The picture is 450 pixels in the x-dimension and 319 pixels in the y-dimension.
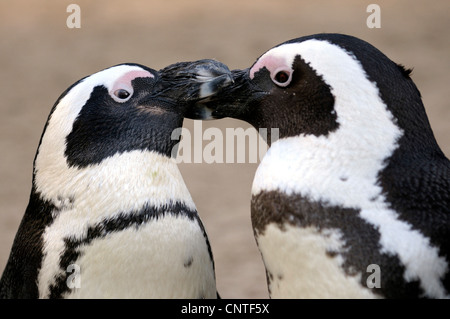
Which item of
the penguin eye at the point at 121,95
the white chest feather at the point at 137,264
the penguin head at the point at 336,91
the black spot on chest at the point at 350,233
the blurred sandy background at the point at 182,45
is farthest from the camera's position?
the blurred sandy background at the point at 182,45

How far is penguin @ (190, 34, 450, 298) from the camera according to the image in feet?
4.55

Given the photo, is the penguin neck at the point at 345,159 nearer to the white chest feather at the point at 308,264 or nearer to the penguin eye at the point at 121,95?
the white chest feather at the point at 308,264

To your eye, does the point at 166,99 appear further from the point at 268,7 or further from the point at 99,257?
the point at 268,7

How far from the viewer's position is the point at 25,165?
469cm

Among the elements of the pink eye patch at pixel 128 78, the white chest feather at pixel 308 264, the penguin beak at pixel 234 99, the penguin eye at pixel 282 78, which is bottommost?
the white chest feather at pixel 308 264

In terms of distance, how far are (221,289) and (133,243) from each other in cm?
186

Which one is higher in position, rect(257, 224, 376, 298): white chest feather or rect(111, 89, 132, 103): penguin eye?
rect(111, 89, 132, 103): penguin eye

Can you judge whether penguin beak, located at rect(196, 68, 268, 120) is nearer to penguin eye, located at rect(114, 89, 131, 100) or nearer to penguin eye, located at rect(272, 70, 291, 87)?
penguin eye, located at rect(272, 70, 291, 87)

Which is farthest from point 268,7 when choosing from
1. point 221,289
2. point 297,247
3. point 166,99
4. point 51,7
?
point 297,247

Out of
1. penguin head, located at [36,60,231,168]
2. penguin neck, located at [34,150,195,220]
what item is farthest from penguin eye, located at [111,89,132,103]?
penguin neck, located at [34,150,195,220]

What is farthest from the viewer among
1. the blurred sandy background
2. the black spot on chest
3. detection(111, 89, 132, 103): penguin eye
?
the blurred sandy background

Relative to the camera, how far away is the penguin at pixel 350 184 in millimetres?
1388

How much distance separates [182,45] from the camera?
573cm

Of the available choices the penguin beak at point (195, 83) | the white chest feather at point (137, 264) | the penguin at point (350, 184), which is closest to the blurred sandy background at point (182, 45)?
the penguin beak at point (195, 83)
